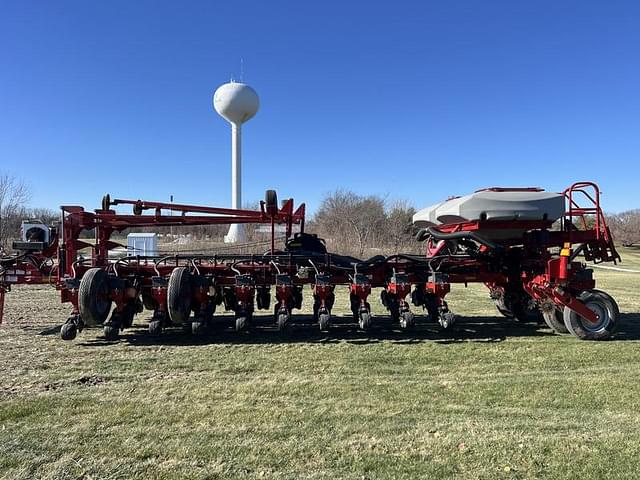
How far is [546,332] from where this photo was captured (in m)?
7.97

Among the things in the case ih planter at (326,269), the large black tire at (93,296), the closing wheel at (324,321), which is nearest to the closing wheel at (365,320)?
the case ih planter at (326,269)

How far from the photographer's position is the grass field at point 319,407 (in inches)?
130

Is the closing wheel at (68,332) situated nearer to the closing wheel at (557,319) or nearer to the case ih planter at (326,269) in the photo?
the case ih planter at (326,269)

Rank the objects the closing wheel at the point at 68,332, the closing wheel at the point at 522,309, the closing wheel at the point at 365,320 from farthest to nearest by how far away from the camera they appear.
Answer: the closing wheel at the point at 522,309, the closing wheel at the point at 365,320, the closing wheel at the point at 68,332

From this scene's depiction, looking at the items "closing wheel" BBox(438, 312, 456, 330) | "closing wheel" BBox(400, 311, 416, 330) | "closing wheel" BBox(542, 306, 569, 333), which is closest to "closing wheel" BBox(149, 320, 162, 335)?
"closing wheel" BBox(400, 311, 416, 330)

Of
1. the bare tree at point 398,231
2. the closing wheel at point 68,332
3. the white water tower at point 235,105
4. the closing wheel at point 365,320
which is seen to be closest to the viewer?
the closing wheel at point 68,332

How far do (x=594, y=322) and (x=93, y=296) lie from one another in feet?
24.3

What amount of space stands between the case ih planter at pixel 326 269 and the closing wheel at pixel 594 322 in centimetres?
2

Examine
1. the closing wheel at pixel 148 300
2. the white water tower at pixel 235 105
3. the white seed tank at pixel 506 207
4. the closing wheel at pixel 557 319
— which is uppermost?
the white water tower at pixel 235 105

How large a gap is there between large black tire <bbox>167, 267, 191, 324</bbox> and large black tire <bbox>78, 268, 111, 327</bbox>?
0.93 m

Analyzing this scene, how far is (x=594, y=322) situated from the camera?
24.1ft

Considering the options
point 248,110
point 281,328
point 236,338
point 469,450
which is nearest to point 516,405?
point 469,450

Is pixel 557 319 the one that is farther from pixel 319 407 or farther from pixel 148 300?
pixel 148 300

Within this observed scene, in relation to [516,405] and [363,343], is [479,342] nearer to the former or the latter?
[363,343]
